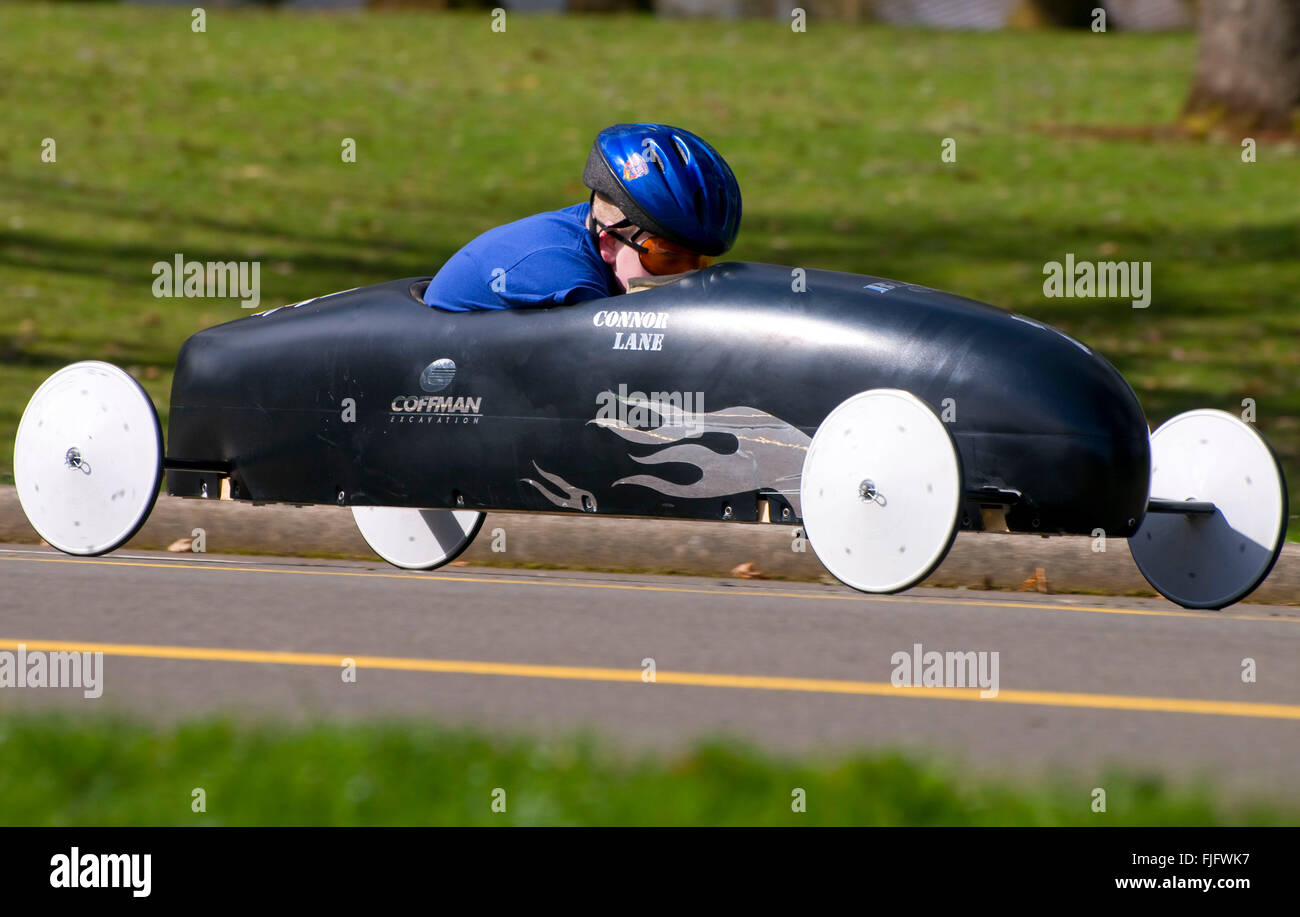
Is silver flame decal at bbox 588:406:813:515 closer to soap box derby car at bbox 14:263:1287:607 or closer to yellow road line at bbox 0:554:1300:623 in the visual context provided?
soap box derby car at bbox 14:263:1287:607

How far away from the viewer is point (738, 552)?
784 centimetres

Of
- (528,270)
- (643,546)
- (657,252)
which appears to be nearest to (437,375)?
(528,270)

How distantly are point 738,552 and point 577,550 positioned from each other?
0.63 m

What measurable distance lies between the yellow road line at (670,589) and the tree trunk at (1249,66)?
34.4 ft

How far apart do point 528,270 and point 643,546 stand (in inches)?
60.2

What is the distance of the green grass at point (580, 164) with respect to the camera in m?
13.7

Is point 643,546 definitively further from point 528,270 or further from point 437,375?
point 528,270

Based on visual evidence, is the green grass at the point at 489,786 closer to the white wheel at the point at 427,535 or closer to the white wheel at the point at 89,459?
the white wheel at the point at 89,459

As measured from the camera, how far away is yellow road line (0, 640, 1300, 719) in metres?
5.18

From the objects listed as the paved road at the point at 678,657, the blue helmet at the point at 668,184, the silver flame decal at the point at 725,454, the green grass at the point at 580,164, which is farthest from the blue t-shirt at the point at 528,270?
the green grass at the point at 580,164

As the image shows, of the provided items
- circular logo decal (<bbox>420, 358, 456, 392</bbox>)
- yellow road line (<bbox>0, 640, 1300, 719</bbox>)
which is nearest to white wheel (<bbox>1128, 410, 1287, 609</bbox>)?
yellow road line (<bbox>0, 640, 1300, 719</bbox>)

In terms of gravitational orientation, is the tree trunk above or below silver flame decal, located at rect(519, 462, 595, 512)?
above

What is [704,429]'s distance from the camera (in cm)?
630

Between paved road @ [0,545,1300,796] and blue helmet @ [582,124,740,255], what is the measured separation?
126 cm
